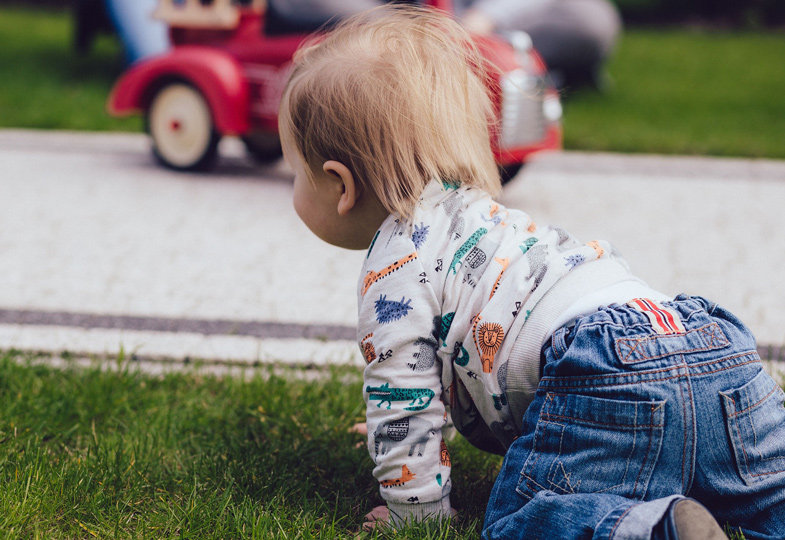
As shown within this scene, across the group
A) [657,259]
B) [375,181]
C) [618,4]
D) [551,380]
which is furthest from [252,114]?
[618,4]

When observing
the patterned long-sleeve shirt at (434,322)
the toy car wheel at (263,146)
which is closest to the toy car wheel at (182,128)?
the toy car wheel at (263,146)

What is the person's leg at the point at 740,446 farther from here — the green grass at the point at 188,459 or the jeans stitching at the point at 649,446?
the green grass at the point at 188,459

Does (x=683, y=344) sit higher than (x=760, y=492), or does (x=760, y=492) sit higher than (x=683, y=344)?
(x=683, y=344)

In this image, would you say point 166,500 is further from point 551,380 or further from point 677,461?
point 677,461

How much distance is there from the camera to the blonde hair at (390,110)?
1.71m

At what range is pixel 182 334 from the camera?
285cm

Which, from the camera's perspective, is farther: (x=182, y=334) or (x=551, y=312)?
(x=182, y=334)

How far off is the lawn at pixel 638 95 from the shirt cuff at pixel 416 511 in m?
4.86

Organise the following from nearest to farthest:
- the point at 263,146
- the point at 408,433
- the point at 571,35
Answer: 1. the point at 408,433
2. the point at 263,146
3. the point at 571,35

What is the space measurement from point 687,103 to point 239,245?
548 centimetres

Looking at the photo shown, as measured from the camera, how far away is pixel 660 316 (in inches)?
62.5

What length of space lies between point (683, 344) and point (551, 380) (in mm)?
229

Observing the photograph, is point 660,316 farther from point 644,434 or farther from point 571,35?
point 571,35

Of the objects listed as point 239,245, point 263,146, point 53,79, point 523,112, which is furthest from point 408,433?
point 53,79
